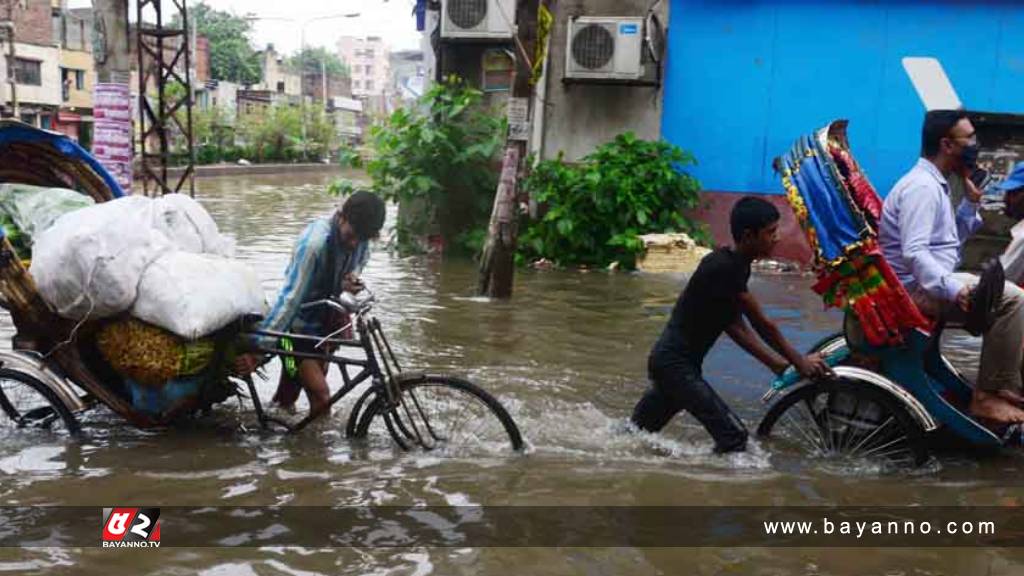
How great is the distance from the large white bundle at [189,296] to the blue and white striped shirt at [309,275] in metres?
0.21

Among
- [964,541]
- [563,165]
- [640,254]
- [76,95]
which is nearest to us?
[964,541]

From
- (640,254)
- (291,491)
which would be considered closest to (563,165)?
(640,254)

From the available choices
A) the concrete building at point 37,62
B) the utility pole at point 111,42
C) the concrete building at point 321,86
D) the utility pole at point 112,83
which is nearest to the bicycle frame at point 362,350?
the utility pole at point 112,83

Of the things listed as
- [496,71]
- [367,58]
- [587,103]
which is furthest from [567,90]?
[367,58]

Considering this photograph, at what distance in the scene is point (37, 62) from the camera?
4134 centimetres

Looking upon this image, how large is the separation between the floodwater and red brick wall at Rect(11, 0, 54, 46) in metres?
39.5

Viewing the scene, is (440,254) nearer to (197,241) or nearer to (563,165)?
(563,165)

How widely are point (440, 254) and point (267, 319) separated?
8658 mm

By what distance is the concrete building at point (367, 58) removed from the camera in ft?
435

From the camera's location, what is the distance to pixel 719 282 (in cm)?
476

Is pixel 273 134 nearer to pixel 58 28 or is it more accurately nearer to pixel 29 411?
pixel 58 28

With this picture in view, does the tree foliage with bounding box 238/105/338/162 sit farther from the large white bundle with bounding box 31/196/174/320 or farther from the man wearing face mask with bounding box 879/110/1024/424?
the man wearing face mask with bounding box 879/110/1024/424

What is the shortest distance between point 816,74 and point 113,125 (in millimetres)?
8745

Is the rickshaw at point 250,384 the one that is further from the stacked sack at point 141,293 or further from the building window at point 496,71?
the building window at point 496,71
